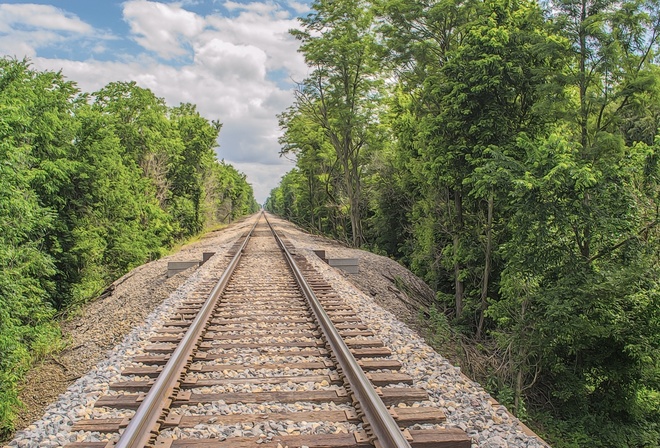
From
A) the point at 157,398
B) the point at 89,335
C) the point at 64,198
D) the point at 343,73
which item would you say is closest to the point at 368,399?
the point at 157,398

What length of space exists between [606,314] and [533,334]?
147cm

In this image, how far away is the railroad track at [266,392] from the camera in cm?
365

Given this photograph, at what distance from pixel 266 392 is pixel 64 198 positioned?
1774 cm

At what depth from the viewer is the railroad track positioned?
144 inches

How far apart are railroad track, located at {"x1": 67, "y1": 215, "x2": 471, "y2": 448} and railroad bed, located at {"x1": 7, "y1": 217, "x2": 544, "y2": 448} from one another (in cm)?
1

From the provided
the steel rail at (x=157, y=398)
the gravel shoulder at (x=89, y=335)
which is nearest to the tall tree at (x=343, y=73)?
the gravel shoulder at (x=89, y=335)

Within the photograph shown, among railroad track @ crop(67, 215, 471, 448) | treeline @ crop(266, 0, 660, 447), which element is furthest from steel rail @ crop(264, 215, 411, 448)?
treeline @ crop(266, 0, 660, 447)

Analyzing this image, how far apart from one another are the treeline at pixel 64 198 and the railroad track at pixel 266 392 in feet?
16.5

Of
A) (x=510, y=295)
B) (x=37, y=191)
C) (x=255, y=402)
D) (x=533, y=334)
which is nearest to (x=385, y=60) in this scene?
(x=510, y=295)

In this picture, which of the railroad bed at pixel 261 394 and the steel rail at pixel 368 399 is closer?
the steel rail at pixel 368 399

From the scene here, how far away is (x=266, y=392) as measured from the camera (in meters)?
4.57

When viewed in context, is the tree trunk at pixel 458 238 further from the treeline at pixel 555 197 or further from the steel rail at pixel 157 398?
the steel rail at pixel 157 398

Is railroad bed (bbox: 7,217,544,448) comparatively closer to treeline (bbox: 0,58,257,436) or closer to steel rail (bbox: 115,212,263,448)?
steel rail (bbox: 115,212,263,448)

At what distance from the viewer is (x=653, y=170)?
8664mm
